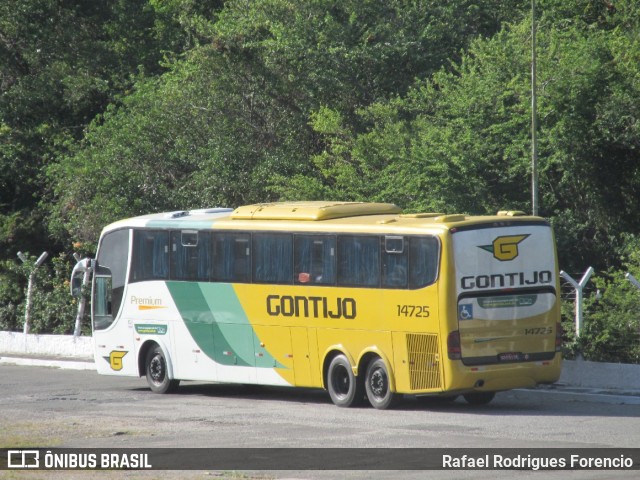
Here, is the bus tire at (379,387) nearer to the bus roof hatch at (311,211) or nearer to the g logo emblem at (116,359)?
the bus roof hatch at (311,211)

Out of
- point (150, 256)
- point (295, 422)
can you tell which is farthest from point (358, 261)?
point (150, 256)

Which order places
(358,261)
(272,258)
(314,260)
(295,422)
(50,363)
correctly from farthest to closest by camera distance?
1. (50,363)
2. (272,258)
3. (314,260)
4. (358,261)
5. (295,422)

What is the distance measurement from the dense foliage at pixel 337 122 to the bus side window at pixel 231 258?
6.02 m

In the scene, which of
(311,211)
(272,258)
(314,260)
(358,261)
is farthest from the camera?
(272,258)

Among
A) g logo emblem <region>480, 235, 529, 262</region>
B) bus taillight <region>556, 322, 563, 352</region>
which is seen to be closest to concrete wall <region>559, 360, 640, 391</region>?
bus taillight <region>556, 322, 563, 352</region>

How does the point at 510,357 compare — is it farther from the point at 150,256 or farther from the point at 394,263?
the point at 150,256

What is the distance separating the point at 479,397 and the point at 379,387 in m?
1.85

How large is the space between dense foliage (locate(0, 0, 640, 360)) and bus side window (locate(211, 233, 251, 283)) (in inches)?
237

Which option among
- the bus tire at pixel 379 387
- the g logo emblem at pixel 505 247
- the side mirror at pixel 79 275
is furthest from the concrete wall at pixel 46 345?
the g logo emblem at pixel 505 247

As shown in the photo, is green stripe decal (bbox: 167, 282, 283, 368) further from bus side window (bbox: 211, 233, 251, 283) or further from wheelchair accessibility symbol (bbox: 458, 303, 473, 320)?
wheelchair accessibility symbol (bbox: 458, 303, 473, 320)

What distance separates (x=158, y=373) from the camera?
77.6ft

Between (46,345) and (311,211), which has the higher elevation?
(311,211)

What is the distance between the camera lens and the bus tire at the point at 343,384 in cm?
1984

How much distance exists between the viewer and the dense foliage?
28.5 meters
